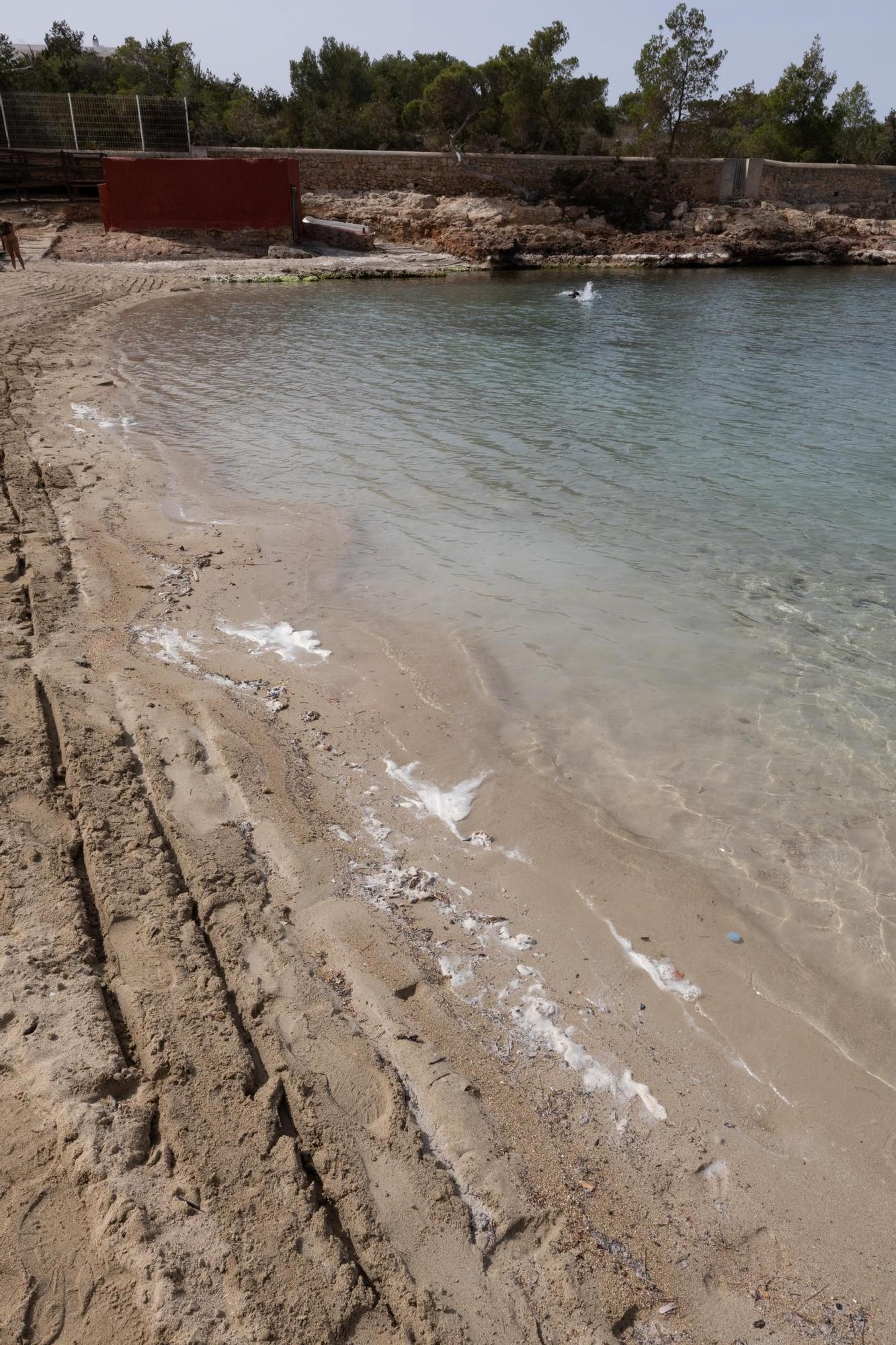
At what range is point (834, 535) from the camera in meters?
8.41

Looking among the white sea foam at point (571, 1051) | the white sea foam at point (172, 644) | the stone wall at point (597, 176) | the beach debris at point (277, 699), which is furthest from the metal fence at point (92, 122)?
the white sea foam at point (571, 1051)

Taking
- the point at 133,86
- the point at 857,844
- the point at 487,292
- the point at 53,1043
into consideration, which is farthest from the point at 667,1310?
the point at 133,86

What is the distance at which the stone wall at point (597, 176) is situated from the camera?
129ft

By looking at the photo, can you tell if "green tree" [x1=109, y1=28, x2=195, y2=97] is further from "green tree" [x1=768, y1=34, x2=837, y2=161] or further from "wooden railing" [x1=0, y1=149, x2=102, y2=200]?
"green tree" [x1=768, y1=34, x2=837, y2=161]

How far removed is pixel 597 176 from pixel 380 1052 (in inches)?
1969

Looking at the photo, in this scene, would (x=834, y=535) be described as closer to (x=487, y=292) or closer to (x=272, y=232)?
(x=487, y=292)

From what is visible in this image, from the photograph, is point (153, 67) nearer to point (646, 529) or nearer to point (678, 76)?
point (678, 76)

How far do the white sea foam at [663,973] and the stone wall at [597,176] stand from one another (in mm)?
42953

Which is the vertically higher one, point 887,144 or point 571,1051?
point 887,144

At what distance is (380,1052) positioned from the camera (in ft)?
10.2

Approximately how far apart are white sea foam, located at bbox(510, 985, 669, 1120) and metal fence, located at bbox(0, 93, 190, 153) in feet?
139

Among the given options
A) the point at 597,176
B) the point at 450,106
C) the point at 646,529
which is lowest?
the point at 646,529

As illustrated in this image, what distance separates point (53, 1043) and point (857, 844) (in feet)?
13.1

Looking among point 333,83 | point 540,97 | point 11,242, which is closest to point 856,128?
point 540,97
